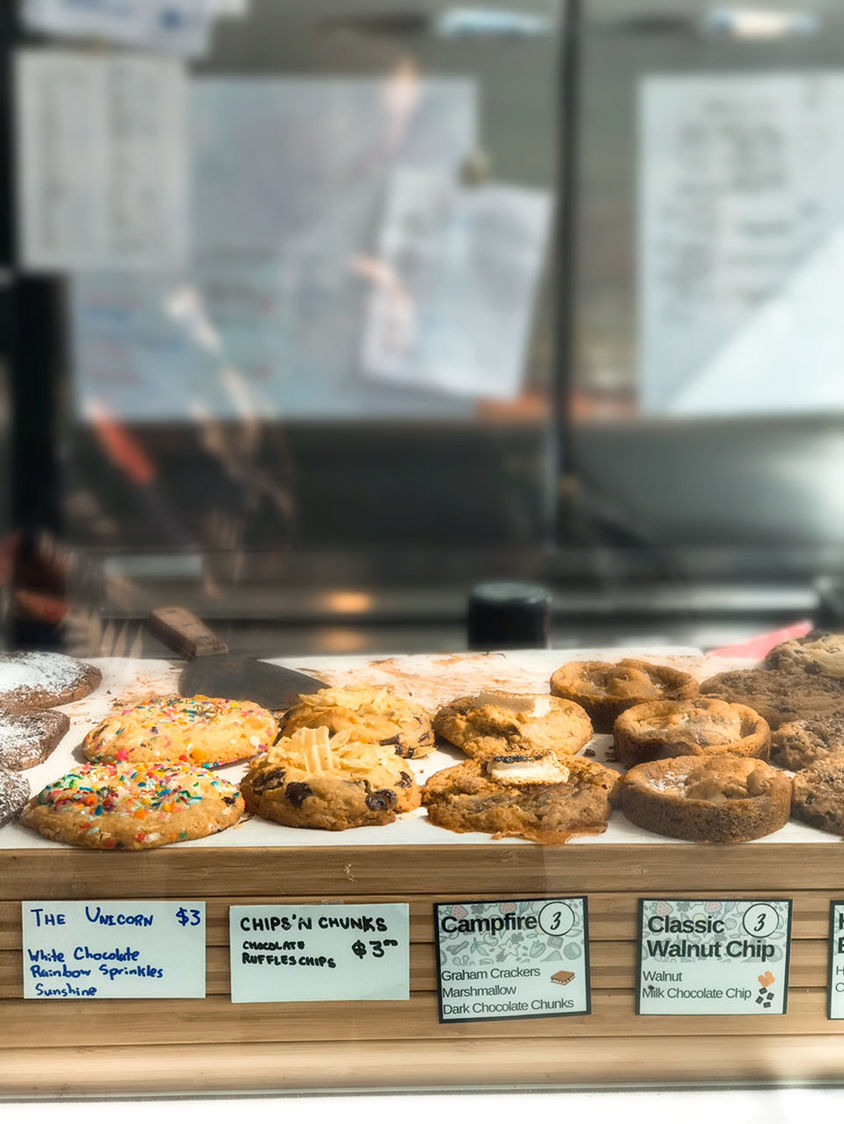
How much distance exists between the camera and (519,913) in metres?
0.91

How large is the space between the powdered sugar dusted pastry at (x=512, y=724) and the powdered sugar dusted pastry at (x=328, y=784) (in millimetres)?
62

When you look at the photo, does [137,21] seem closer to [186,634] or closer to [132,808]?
[186,634]

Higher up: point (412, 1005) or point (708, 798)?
point (708, 798)

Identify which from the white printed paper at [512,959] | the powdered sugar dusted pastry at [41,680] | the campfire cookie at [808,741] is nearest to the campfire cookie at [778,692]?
the campfire cookie at [808,741]

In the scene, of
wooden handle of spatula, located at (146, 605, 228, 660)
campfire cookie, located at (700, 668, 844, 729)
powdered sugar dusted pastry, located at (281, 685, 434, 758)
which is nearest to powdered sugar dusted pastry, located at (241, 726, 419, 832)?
powdered sugar dusted pastry, located at (281, 685, 434, 758)

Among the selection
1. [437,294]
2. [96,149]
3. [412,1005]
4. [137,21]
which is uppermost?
[137,21]

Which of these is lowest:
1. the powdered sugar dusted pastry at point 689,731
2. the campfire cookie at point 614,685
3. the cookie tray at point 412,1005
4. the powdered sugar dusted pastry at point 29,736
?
the cookie tray at point 412,1005

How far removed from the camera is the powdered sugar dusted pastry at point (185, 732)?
103 cm

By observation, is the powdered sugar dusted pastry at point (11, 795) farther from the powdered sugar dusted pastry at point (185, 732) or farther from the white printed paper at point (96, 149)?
the white printed paper at point (96, 149)

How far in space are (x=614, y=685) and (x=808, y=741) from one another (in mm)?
168

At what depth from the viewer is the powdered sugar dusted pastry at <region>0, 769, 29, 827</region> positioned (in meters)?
0.93

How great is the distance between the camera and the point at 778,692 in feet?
3.40

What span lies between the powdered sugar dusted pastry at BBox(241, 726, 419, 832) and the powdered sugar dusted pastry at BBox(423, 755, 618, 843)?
0.10 ft

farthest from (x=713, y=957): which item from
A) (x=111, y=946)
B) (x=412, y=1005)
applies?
(x=111, y=946)
